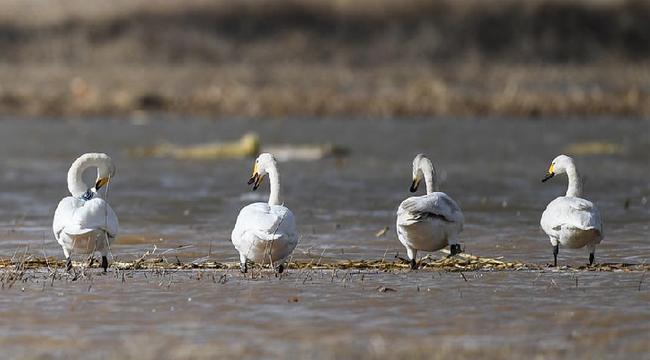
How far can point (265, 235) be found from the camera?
12188 millimetres

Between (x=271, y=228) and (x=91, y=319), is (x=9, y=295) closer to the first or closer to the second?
(x=91, y=319)

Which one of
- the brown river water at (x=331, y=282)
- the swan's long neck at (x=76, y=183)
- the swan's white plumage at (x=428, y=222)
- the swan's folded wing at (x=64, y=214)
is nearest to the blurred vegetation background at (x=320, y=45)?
the brown river water at (x=331, y=282)

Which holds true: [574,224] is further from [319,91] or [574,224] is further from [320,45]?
[320,45]

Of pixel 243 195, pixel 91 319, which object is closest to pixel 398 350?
pixel 91 319

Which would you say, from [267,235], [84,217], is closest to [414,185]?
[267,235]

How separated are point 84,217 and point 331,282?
7.22 feet

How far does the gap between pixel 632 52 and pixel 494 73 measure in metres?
24.9

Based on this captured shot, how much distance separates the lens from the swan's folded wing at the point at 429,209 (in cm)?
1270

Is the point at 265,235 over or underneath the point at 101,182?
underneath

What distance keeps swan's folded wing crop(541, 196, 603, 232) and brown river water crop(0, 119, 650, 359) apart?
1.80 ft

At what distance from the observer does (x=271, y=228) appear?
481 inches

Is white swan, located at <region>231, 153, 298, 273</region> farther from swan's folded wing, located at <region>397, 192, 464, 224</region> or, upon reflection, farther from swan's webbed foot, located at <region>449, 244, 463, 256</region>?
swan's webbed foot, located at <region>449, 244, 463, 256</region>

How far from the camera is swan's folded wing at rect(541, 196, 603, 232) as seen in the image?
42.7 feet

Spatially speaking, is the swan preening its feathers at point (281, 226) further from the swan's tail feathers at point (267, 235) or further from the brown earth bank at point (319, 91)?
the brown earth bank at point (319, 91)
